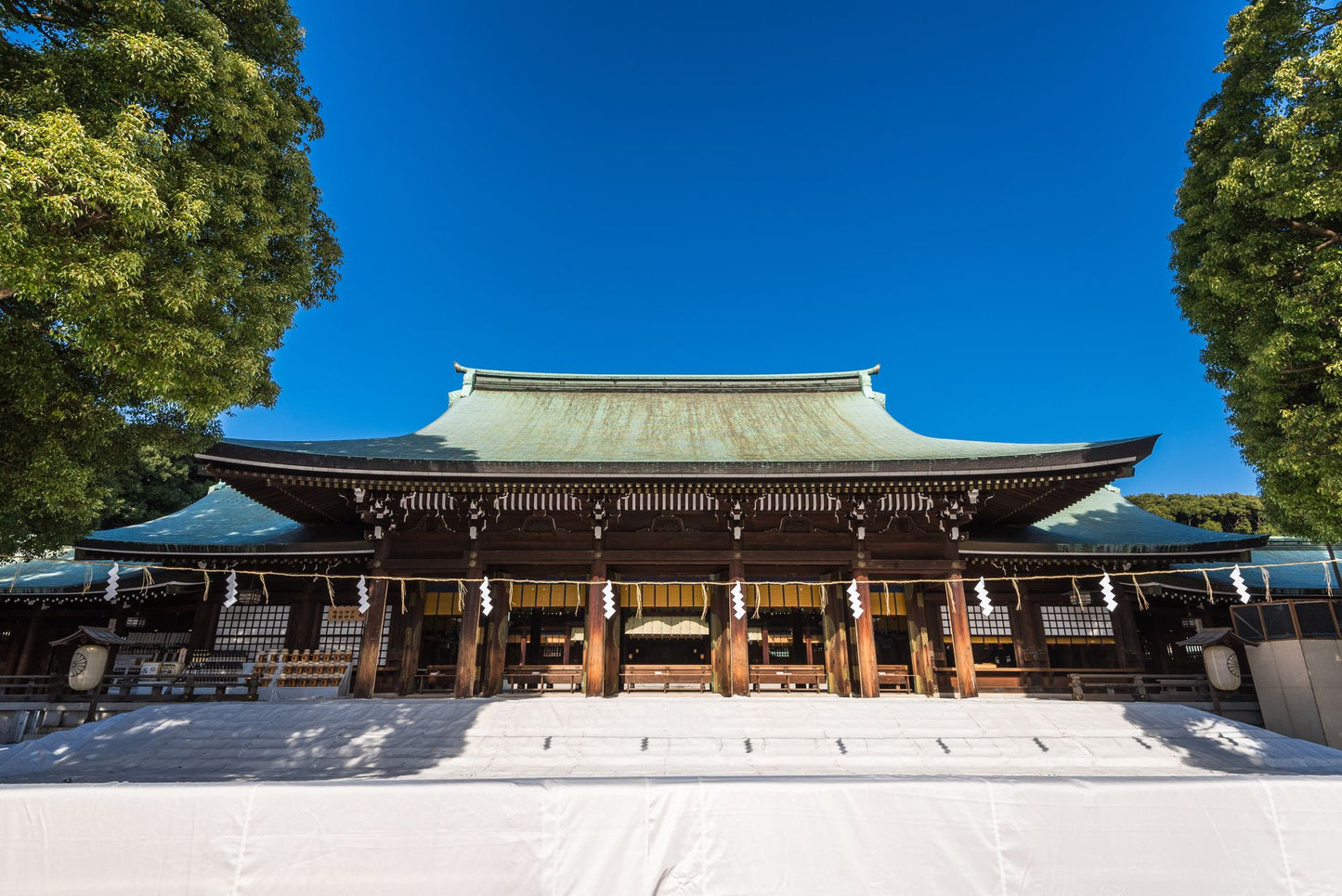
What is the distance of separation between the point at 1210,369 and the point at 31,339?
17.1 meters

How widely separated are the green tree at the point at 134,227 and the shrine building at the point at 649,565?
3.45m

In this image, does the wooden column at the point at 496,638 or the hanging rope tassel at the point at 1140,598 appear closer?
the wooden column at the point at 496,638

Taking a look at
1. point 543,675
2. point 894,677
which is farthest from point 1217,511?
point 543,675

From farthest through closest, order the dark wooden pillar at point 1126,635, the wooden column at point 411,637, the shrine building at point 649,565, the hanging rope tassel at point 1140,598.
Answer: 1. the dark wooden pillar at point 1126,635
2. the hanging rope tassel at point 1140,598
3. the wooden column at point 411,637
4. the shrine building at point 649,565

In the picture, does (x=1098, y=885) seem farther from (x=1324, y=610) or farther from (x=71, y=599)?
(x=71, y=599)

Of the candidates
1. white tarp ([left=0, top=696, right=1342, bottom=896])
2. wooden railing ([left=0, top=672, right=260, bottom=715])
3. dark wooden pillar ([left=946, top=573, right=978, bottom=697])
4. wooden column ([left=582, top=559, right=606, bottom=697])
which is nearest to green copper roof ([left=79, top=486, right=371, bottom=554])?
wooden railing ([left=0, top=672, right=260, bottom=715])

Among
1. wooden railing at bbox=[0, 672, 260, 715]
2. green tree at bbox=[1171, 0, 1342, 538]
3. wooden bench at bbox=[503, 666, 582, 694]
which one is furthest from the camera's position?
wooden bench at bbox=[503, 666, 582, 694]

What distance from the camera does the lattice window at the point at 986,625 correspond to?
1590cm

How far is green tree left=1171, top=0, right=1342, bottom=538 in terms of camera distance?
27.0ft

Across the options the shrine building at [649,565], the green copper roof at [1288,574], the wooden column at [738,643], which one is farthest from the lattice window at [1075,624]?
the wooden column at [738,643]

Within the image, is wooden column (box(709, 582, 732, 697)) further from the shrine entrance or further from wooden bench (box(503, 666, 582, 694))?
wooden bench (box(503, 666, 582, 694))

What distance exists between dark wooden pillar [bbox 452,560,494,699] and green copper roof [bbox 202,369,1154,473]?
2422mm

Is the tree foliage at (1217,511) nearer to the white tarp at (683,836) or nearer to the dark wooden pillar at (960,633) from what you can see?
the dark wooden pillar at (960,633)

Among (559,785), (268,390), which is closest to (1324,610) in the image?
(559,785)
